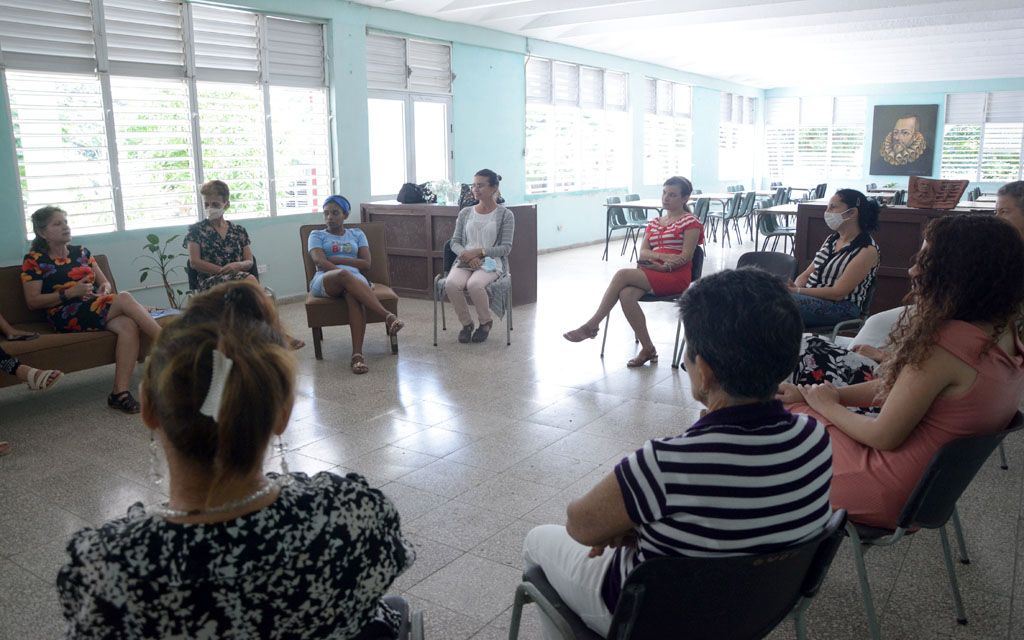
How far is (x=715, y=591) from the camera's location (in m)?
1.29

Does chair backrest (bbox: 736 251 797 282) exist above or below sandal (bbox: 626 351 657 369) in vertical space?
above

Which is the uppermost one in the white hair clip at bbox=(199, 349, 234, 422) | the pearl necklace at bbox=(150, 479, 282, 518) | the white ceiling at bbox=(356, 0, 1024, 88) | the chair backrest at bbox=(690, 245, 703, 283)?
the white ceiling at bbox=(356, 0, 1024, 88)

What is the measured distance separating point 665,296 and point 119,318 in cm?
319

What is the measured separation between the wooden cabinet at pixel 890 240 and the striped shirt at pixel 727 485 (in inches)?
176

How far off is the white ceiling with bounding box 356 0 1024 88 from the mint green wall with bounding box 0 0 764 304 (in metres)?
0.20

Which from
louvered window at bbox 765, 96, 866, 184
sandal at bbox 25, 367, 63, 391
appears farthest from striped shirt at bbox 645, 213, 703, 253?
louvered window at bbox 765, 96, 866, 184

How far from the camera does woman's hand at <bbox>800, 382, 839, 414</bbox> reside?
214cm

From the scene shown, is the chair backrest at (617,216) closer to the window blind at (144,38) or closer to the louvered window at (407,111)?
the louvered window at (407,111)

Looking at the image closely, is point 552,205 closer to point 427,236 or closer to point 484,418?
point 427,236

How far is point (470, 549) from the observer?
2604 millimetres

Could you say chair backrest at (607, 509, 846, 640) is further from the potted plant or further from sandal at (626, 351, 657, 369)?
the potted plant

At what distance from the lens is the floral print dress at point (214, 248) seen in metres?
5.14

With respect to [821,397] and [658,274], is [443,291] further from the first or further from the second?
[821,397]

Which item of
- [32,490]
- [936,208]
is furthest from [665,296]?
[32,490]
